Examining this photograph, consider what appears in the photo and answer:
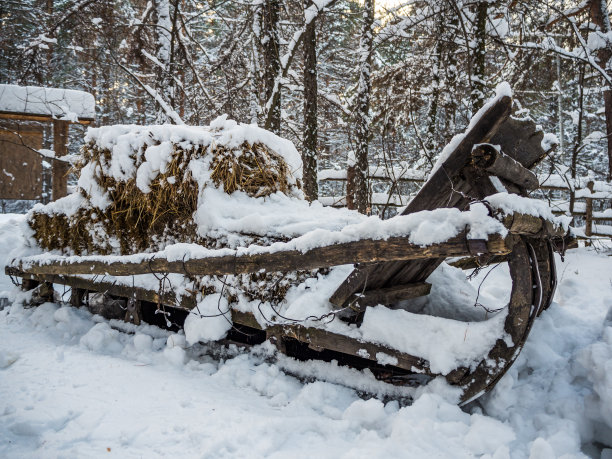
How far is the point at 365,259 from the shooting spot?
1.96 m

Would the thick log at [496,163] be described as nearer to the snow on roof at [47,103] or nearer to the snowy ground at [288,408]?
the snowy ground at [288,408]

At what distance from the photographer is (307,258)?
221cm

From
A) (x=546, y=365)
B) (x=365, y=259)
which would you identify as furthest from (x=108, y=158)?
(x=546, y=365)

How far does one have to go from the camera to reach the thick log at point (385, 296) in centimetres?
243

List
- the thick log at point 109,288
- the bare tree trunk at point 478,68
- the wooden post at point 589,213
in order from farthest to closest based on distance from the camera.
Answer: the wooden post at point 589,213, the bare tree trunk at point 478,68, the thick log at point 109,288

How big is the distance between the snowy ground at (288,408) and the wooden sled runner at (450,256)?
19 cm

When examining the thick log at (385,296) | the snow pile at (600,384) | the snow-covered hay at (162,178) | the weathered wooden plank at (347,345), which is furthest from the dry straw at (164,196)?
the snow pile at (600,384)

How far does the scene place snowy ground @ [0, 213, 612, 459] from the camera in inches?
70.3

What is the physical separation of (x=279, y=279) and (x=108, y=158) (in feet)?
8.26

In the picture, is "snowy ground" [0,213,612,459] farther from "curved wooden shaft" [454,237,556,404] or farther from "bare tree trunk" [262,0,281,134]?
"bare tree trunk" [262,0,281,134]

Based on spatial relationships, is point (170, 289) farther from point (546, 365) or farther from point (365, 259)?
point (546, 365)

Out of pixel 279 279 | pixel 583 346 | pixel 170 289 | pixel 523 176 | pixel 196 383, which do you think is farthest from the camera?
pixel 170 289

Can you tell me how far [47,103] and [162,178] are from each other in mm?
5763

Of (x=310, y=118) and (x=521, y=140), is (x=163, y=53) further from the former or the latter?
(x=521, y=140)
